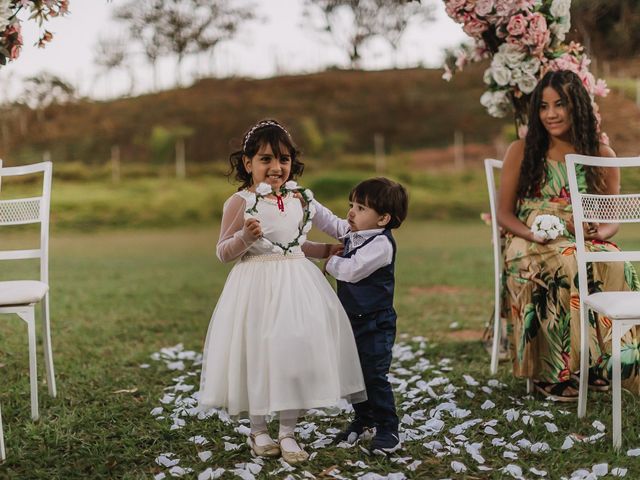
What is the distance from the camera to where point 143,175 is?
80.7 ft

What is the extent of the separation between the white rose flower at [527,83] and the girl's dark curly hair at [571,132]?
53cm

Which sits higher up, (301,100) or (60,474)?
(301,100)

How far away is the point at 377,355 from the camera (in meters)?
3.64

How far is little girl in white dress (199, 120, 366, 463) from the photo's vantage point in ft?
11.2

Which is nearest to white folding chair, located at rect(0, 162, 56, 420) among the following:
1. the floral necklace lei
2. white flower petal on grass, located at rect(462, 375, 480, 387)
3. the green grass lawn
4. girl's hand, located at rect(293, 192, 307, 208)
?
the green grass lawn

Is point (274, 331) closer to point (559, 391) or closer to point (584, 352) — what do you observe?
point (584, 352)

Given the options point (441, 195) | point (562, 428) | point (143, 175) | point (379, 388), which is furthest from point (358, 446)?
point (143, 175)

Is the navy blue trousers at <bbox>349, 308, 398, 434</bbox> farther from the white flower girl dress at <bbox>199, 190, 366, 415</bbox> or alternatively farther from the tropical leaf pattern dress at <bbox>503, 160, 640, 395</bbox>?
the tropical leaf pattern dress at <bbox>503, 160, 640, 395</bbox>

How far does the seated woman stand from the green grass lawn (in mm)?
232

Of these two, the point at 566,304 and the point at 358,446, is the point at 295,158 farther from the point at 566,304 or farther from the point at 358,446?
the point at 566,304

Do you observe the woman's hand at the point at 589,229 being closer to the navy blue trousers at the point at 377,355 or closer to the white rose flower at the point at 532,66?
the white rose flower at the point at 532,66

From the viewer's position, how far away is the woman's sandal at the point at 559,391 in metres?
4.55

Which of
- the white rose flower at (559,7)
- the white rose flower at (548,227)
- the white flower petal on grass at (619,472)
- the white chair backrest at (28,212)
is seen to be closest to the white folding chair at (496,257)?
the white rose flower at (548,227)

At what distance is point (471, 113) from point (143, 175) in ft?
37.9
